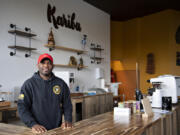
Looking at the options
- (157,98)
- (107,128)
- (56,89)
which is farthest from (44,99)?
(157,98)

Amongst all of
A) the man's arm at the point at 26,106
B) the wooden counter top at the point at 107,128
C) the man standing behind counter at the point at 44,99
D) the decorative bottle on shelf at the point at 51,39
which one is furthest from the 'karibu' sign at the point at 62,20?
the wooden counter top at the point at 107,128

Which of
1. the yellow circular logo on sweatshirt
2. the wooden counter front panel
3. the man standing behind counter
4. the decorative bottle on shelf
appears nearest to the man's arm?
the man standing behind counter

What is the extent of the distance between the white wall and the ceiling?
13.6 inches

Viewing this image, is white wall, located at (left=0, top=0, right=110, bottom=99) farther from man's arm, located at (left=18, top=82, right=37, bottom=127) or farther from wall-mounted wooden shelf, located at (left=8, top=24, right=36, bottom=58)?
man's arm, located at (left=18, top=82, right=37, bottom=127)

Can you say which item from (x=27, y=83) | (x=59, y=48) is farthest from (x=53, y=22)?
(x=27, y=83)

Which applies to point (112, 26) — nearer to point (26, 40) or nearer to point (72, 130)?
point (26, 40)

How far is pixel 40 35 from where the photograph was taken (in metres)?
4.48

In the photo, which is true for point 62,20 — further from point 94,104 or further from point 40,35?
point 94,104

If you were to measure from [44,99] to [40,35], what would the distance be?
2.86 meters

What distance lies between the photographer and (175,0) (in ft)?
20.1

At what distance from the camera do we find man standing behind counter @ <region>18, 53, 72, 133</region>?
1.87 m

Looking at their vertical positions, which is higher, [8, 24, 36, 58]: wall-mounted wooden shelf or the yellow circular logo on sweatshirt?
[8, 24, 36, 58]: wall-mounted wooden shelf

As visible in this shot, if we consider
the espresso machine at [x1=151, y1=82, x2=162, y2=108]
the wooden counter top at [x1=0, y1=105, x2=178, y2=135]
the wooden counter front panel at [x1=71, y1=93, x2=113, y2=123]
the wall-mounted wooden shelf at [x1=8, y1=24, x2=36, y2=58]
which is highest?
the wall-mounted wooden shelf at [x1=8, y1=24, x2=36, y2=58]

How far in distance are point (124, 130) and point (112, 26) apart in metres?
7.23
